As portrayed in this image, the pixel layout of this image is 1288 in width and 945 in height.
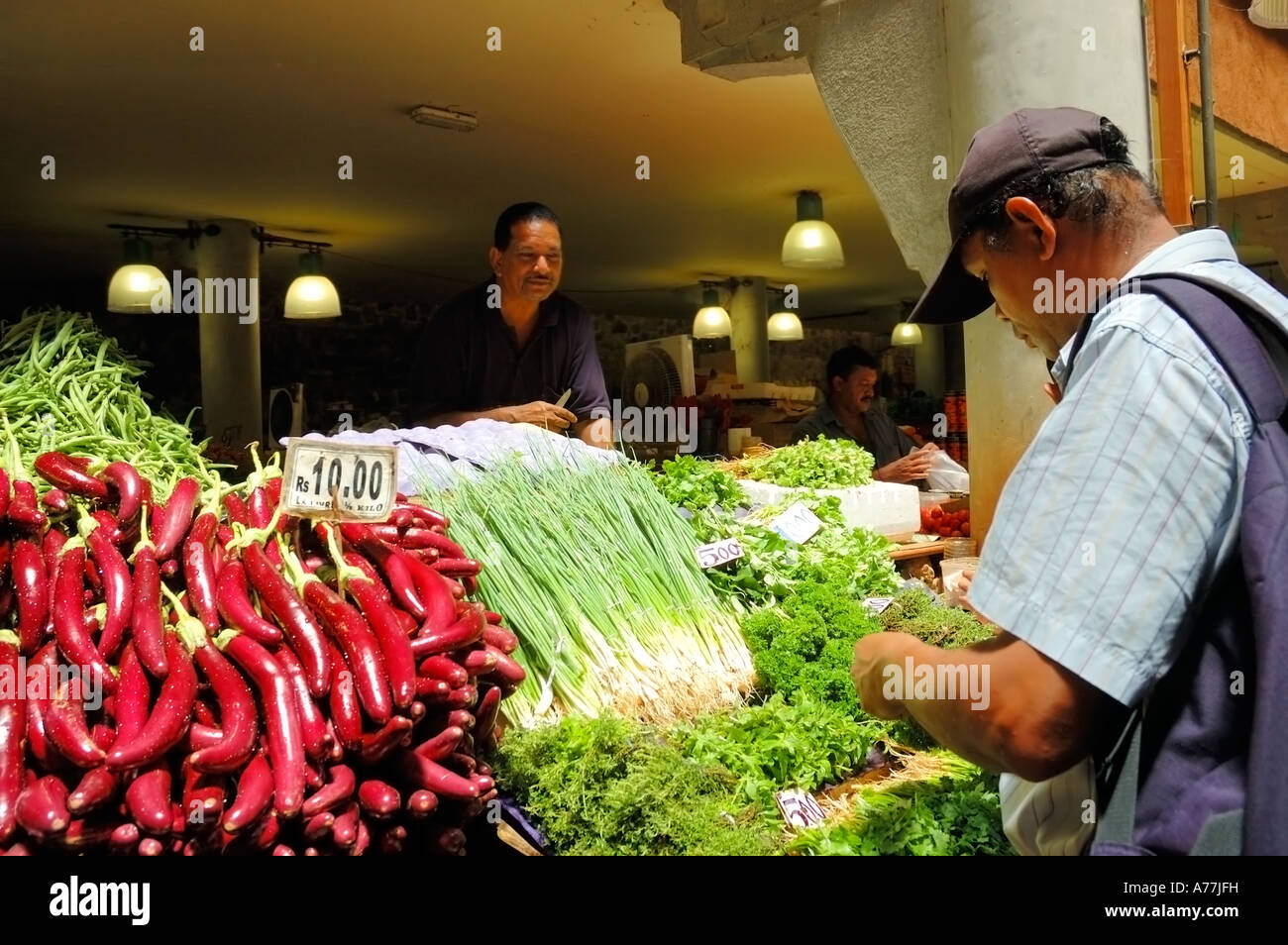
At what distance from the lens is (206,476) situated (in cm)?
233

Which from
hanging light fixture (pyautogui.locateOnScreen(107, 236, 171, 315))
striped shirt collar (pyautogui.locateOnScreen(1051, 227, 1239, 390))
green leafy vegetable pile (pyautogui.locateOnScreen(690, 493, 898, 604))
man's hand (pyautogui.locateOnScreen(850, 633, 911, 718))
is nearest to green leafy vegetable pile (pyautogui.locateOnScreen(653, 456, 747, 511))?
green leafy vegetable pile (pyautogui.locateOnScreen(690, 493, 898, 604))

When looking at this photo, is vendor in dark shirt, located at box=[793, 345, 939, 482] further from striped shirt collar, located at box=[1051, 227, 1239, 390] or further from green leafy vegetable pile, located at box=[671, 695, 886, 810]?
striped shirt collar, located at box=[1051, 227, 1239, 390]

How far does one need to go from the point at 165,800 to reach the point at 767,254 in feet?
38.8

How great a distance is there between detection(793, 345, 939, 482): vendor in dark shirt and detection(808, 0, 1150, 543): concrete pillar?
2667mm

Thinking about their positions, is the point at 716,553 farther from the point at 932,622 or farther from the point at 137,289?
the point at 137,289

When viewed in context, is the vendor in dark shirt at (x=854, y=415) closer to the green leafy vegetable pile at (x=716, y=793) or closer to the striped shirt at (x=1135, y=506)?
the green leafy vegetable pile at (x=716, y=793)

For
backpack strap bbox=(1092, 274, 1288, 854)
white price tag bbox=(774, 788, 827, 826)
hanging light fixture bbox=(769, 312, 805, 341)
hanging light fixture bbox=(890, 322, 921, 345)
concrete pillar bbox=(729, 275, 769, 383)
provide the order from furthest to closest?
1. hanging light fixture bbox=(890, 322, 921, 345)
2. concrete pillar bbox=(729, 275, 769, 383)
3. hanging light fixture bbox=(769, 312, 805, 341)
4. white price tag bbox=(774, 788, 827, 826)
5. backpack strap bbox=(1092, 274, 1288, 854)

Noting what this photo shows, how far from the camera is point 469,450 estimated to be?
311cm

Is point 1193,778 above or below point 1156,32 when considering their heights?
below

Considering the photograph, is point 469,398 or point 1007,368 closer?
point 1007,368

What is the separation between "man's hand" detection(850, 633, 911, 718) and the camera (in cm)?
154

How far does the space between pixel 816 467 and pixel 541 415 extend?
4.03 ft

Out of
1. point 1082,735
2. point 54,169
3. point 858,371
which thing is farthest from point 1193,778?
point 54,169
